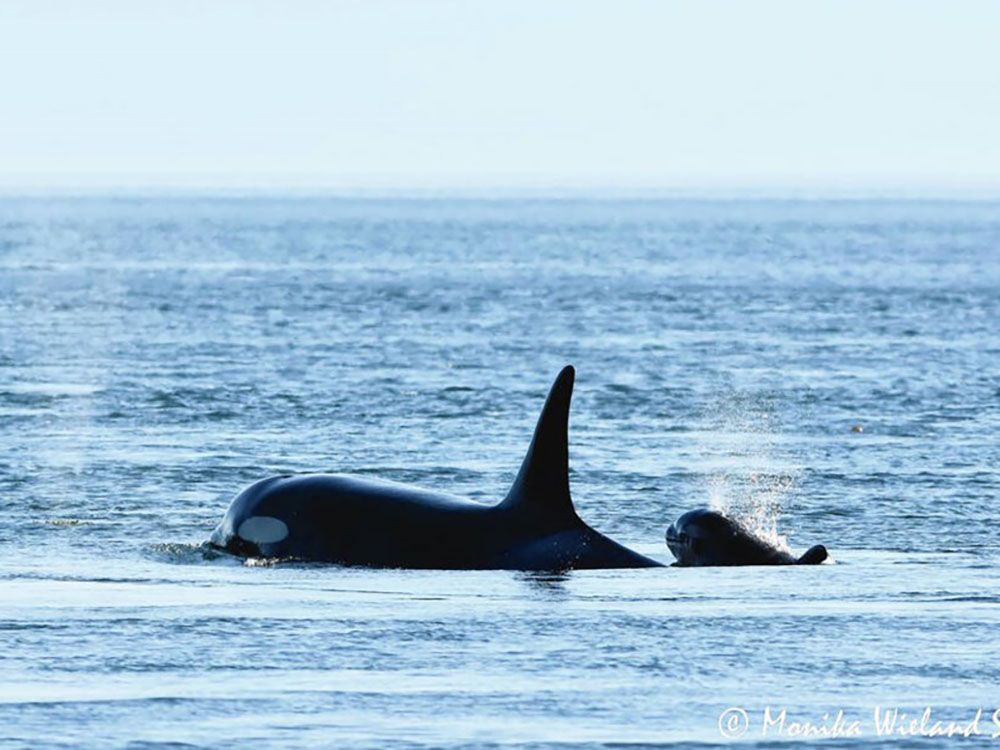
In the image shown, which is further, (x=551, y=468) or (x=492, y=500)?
(x=492, y=500)

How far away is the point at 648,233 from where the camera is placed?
15362 centimetres

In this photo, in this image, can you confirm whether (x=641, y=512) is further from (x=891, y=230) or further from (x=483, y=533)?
(x=891, y=230)

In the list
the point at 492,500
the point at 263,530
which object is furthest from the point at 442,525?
the point at 492,500

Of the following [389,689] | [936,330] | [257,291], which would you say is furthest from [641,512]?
[257,291]

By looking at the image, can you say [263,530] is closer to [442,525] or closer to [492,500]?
[442,525]

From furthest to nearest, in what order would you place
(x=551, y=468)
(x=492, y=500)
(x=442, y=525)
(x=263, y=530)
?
(x=492, y=500) → (x=263, y=530) → (x=442, y=525) → (x=551, y=468)

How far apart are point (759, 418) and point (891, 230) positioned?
134625mm

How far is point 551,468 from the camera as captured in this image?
1538 cm

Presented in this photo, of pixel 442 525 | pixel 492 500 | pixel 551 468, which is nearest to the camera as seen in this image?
pixel 551 468

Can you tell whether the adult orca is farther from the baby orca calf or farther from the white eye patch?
the baby orca calf

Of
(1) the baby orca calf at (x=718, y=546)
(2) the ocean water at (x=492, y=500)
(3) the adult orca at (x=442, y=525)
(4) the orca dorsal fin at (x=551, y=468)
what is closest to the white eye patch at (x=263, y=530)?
(3) the adult orca at (x=442, y=525)

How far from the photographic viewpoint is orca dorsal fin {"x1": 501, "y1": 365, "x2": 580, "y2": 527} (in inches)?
605

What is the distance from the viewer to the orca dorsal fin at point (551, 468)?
1537 cm

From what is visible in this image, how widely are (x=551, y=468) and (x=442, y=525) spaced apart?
2.57 ft
